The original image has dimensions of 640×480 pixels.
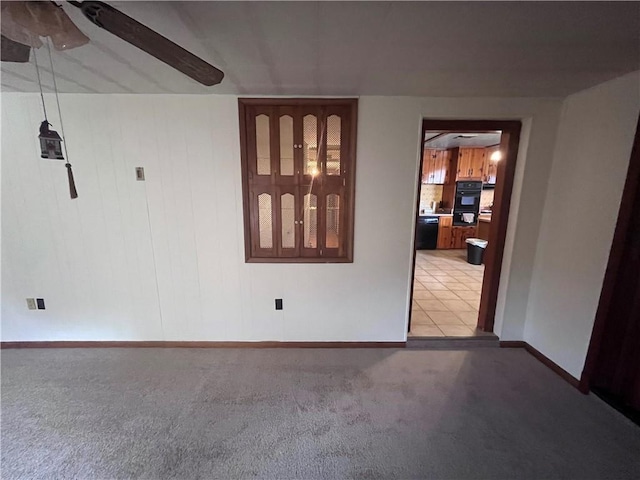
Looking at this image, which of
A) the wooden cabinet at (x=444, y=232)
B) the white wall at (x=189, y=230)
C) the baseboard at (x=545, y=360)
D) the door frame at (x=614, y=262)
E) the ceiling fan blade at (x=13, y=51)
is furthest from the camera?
the wooden cabinet at (x=444, y=232)

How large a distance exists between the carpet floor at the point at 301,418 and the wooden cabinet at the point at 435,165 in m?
5.03

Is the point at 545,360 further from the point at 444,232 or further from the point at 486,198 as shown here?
the point at 486,198

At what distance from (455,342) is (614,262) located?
1.32 metres

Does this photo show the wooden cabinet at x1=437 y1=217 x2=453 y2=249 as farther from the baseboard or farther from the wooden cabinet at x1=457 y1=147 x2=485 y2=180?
the baseboard

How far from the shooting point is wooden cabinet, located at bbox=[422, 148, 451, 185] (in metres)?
6.67

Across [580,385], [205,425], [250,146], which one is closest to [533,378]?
[580,385]

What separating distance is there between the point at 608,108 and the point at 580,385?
198cm

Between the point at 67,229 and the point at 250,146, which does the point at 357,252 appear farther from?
the point at 67,229

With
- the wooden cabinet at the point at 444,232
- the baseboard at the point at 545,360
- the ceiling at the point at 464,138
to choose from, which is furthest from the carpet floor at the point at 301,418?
the wooden cabinet at the point at 444,232

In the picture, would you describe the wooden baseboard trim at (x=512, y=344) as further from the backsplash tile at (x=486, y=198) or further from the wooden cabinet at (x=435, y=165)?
the backsplash tile at (x=486, y=198)

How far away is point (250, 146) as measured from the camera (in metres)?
2.33

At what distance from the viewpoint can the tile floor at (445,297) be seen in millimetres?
2869

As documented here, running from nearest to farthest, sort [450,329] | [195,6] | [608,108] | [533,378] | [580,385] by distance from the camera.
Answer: [195,6] → [608,108] → [580,385] → [533,378] → [450,329]

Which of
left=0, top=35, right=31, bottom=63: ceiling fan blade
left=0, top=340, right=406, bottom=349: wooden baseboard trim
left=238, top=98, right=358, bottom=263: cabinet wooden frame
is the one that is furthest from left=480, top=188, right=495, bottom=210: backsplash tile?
left=0, top=35, right=31, bottom=63: ceiling fan blade
